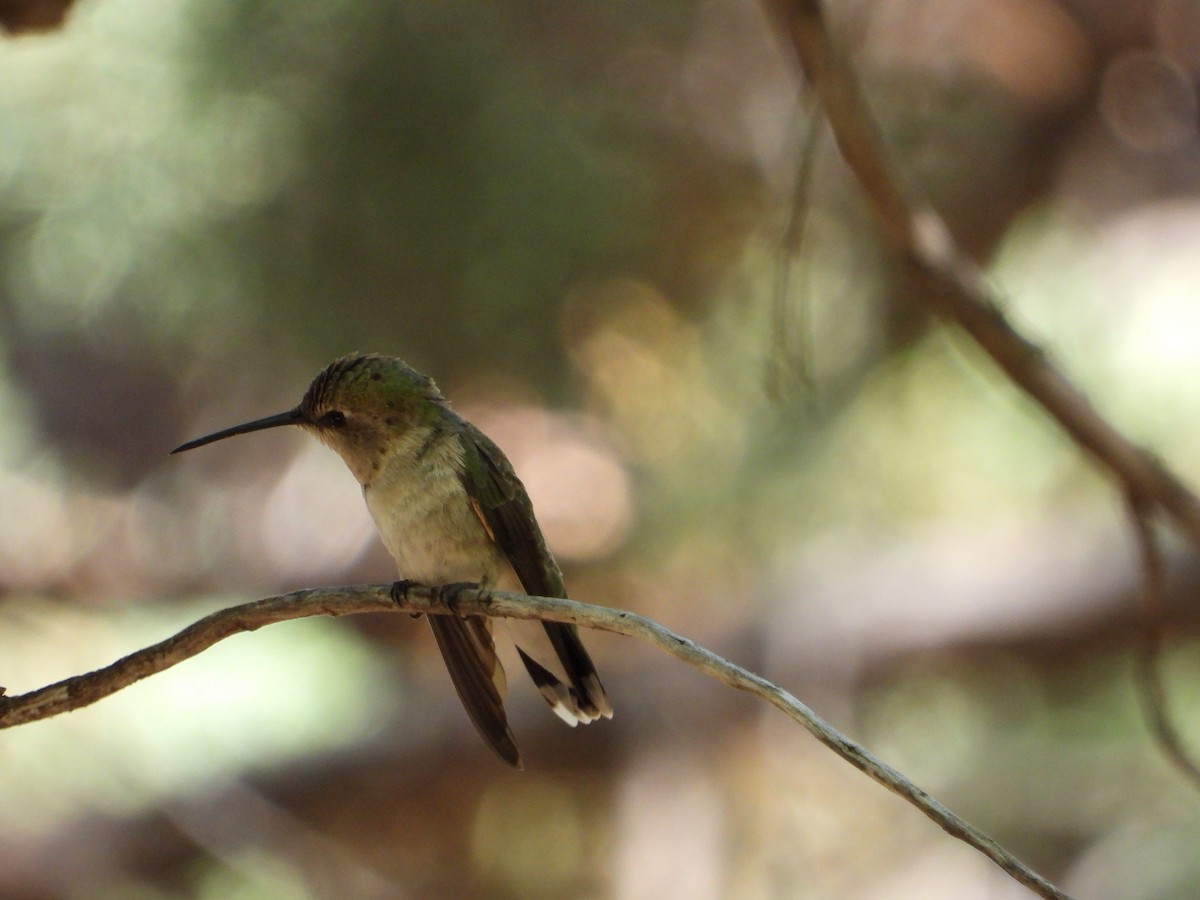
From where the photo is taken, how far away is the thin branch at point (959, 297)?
1910 mm

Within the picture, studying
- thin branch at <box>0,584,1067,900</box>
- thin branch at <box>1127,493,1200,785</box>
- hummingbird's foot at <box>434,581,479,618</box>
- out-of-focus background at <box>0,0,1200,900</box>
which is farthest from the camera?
out-of-focus background at <box>0,0,1200,900</box>

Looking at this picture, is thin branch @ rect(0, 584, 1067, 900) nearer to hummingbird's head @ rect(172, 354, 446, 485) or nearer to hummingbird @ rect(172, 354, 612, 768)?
hummingbird @ rect(172, 354, 612, 768)

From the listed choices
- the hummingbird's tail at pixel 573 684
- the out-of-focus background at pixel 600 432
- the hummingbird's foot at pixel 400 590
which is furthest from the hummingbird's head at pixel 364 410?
the out-of-focus background at pixel 600 432

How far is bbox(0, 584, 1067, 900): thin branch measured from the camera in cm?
120

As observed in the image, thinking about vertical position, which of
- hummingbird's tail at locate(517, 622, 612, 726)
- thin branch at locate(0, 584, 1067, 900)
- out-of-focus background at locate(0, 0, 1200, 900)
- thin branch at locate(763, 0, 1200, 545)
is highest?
out-of-focus background at locate(0, 0, 1200, 900)

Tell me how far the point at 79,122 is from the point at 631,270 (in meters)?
2.11

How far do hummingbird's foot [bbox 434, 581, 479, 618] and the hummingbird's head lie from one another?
0.32m

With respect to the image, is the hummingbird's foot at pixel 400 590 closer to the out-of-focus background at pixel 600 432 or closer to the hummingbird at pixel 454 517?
the hummingbird at pixel 454 517

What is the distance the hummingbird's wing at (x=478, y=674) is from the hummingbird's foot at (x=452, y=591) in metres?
0.07

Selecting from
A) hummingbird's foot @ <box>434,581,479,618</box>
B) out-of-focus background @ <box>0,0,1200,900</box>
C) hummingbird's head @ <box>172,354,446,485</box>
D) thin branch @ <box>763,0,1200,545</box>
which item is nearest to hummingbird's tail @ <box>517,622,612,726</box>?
hummingbird's foot @ <box>434,581,479,618</box>

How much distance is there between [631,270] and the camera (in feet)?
15.8

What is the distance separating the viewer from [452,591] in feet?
6.43

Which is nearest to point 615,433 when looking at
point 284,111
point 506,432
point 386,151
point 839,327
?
point 506,432

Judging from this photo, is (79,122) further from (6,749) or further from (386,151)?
(6,749)
